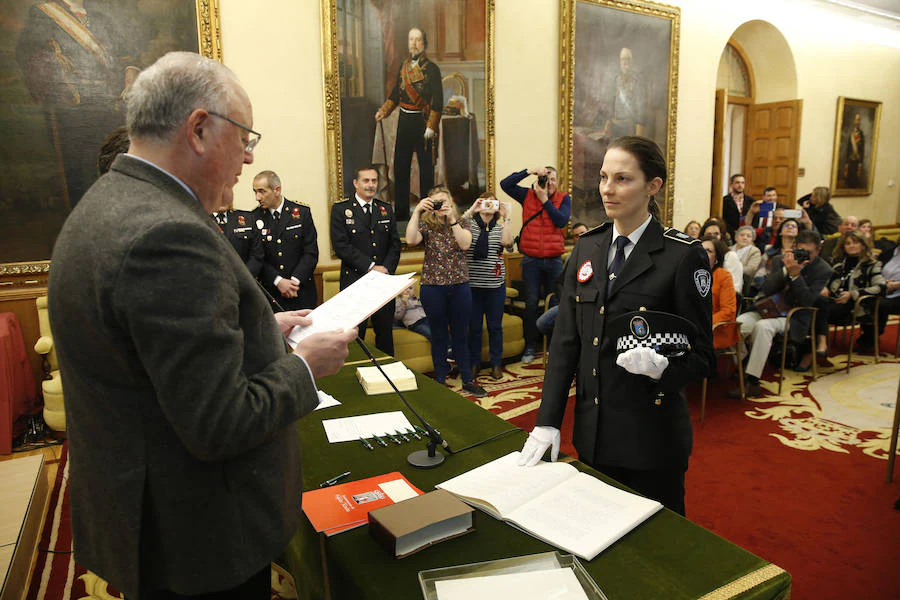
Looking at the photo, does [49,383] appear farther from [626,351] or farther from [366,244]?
[626,351]

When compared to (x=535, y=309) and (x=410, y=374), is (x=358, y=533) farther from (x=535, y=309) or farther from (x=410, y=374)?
(x=535, y=309)

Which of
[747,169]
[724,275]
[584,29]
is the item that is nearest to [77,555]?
[724,275]

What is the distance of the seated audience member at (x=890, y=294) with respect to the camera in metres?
6.00

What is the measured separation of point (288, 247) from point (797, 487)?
12.6 feet

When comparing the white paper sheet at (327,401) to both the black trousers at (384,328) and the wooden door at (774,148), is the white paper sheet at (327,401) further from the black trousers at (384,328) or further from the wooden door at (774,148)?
the wooden door at (774,148)

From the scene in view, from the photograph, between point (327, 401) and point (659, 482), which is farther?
point (327, 401)

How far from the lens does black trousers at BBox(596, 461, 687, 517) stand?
6.04 ft

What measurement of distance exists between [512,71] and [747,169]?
5.80 metres

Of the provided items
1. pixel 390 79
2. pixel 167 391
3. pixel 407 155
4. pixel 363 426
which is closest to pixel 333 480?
pixel 363 426

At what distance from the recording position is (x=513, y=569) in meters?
1.14

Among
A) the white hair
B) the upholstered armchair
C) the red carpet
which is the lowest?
the red carpet

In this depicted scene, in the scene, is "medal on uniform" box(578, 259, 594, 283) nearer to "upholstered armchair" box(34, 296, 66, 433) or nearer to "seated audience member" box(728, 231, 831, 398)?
"upholstered armchair" box(34, 296, 66, 433)

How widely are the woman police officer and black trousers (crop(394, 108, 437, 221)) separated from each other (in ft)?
14.3

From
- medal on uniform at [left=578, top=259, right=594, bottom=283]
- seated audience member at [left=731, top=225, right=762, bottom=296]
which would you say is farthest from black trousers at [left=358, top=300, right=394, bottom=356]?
seated audience member at [left=731, top=225, right=762, bottom=296]
